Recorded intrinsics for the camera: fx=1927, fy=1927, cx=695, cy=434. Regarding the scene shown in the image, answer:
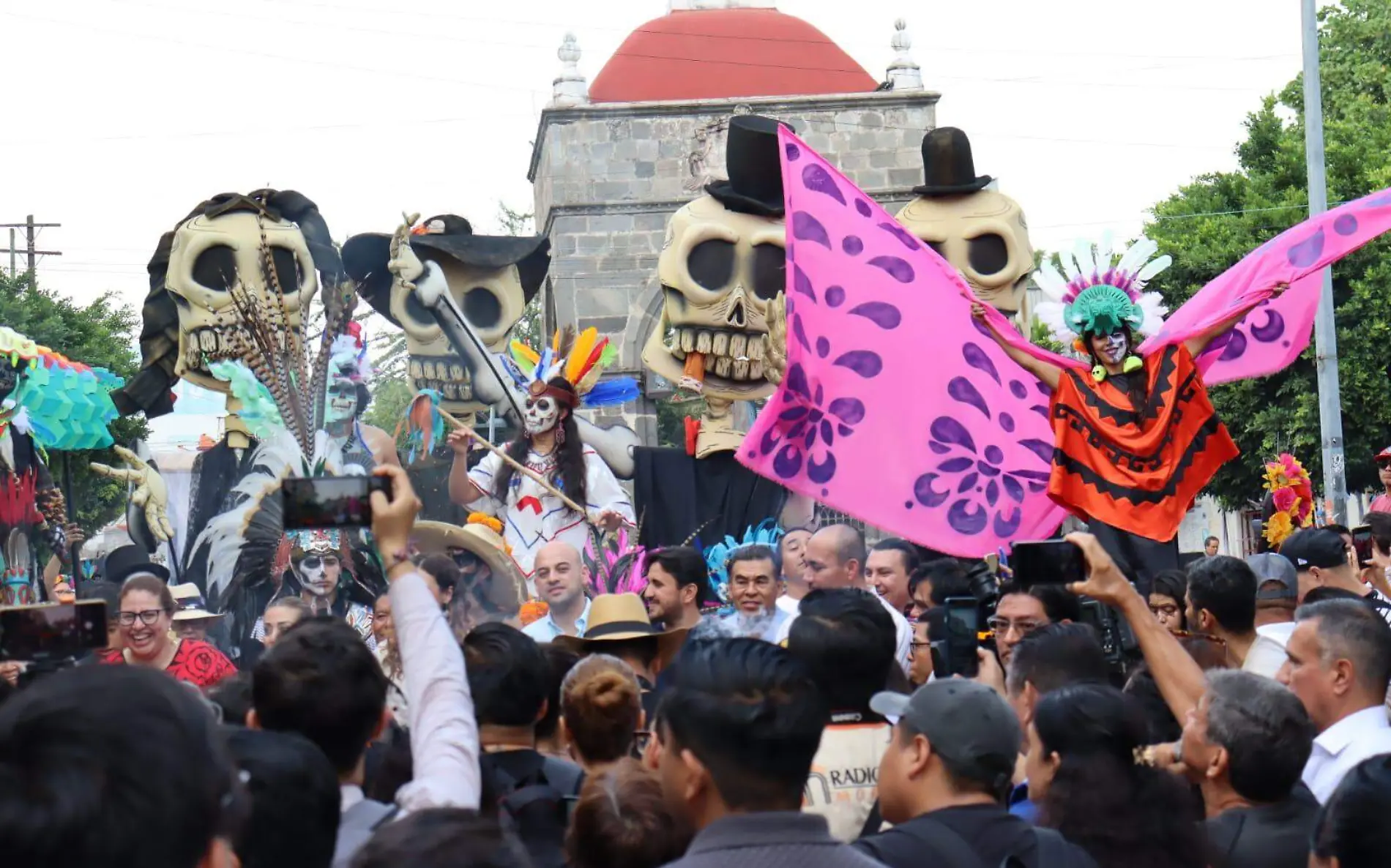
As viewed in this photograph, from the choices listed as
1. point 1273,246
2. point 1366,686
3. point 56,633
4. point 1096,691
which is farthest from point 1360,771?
point 1273,246

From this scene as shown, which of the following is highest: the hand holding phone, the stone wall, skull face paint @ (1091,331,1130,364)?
the stone wall

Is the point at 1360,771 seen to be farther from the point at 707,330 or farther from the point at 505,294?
the point at 505,294

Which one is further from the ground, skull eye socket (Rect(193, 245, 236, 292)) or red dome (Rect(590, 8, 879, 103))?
red dome (Rect(590, 8, 879, 103))

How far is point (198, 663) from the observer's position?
282 inches

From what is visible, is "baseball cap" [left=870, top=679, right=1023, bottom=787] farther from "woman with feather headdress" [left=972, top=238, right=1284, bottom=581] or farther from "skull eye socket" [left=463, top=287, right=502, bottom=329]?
"skull eye socket" [left=463, top=287, right=502, bottom=329]

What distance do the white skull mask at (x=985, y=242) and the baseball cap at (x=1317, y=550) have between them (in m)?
5.32

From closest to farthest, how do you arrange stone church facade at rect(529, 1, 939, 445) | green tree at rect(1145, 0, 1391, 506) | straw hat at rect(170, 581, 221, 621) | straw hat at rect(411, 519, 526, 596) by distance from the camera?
straw hat at rect(170, 581, 221, 621) → straw hat at rect(411, 519, 526, 596) → green tree at rect(1145, 0, 1391, 506) → stone church facade at rect(529, 1, 939, 445)

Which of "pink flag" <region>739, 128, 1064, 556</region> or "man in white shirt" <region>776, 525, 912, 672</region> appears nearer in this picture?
"man in white shirt" <region>776, 525, 912, 672</region>

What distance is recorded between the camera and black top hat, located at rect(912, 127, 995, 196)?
12367 millimetres

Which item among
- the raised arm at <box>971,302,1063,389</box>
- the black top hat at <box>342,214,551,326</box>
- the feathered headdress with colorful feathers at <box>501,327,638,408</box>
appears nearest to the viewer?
the raised arm at <box>971,302,1063,389</box>

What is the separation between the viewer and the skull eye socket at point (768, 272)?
12250mm

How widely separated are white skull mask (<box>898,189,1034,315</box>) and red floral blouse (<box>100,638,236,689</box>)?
20.3 feet

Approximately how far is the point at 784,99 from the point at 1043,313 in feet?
69.5

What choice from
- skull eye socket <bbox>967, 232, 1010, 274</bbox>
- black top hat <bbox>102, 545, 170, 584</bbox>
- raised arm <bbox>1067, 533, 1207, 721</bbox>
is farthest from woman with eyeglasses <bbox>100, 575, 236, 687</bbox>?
skull eye socket <bbox>967, 232, 1010, 274</bbox>
